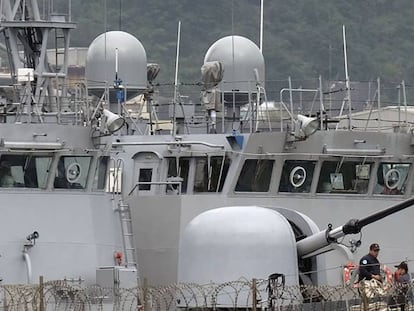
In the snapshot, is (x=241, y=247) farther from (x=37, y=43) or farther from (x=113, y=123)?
(x=37, y=43)

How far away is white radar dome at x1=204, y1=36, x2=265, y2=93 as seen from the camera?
133 ft

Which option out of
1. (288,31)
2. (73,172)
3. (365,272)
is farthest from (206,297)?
(288,31)

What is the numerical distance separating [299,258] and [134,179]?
284 inches

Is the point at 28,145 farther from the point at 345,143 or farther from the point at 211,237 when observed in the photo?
the point at 345,143

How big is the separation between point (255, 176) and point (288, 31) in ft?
126

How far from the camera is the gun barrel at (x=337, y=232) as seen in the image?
29984 millimetres

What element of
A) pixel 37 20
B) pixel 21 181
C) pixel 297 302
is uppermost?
pixel 37 20

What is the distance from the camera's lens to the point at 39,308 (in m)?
28.1

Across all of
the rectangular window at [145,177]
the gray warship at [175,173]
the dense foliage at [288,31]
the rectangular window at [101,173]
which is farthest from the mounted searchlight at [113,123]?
the dense foliage at [288,31]

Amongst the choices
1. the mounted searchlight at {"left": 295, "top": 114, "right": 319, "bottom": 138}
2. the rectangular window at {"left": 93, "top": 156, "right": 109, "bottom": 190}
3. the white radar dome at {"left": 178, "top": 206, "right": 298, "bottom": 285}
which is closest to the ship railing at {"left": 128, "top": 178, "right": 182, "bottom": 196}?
the mounted searchlight at {"left": 295, "top": 114, "right": 319, "bottom": 138}

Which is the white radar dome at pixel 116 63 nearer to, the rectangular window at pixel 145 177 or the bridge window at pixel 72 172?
the rectangular window at pixel 145 177

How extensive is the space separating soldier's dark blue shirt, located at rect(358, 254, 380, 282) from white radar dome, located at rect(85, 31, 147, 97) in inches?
426

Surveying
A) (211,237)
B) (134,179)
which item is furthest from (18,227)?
(134,179)

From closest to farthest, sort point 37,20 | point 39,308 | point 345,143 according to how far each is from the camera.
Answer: point 39,308
point 37,20
point 345,143
